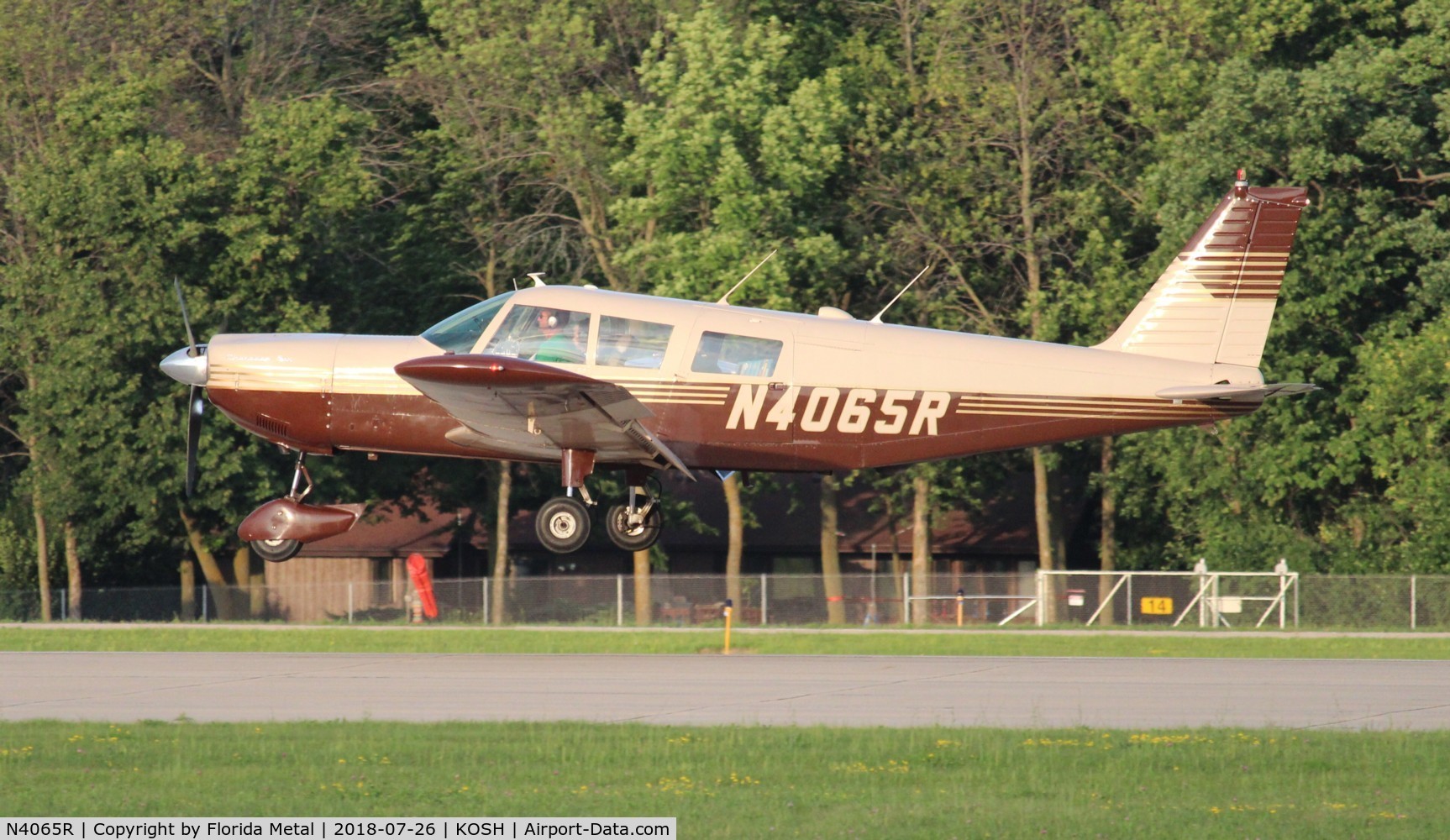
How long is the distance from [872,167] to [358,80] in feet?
45.6

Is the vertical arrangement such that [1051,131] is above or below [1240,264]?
above

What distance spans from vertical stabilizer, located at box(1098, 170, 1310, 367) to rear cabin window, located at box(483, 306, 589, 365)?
5442mm

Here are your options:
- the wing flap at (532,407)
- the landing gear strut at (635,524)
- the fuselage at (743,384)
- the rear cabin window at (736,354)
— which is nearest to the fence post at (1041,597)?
the fuselage at (743,384)

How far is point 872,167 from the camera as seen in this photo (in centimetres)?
3947

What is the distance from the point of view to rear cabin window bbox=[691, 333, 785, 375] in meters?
16.4

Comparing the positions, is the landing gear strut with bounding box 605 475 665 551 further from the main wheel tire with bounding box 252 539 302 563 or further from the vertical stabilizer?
the vertical stabilizer

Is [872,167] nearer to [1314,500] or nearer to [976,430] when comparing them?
[1314,500]

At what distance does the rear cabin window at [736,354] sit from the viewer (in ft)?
53.8

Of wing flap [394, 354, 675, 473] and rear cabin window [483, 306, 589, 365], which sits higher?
rear cabin window [483, 306, 589, 365]

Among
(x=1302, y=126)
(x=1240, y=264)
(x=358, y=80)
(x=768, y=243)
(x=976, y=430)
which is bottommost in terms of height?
(x=976, y=430)

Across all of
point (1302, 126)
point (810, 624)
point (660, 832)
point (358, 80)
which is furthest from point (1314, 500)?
point (660, 832)

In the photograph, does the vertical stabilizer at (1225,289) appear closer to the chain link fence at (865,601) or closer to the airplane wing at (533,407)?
the airplane wing at (533,407)

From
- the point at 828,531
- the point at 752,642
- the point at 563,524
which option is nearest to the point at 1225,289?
the point at 563,524

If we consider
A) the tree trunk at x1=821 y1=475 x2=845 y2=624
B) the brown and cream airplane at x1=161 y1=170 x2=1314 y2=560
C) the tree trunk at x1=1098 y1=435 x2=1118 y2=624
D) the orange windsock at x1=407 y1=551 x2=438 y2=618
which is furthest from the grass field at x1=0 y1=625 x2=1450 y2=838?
the tree trunk at x1=1098 y1=435 x2=1118 y2=624
